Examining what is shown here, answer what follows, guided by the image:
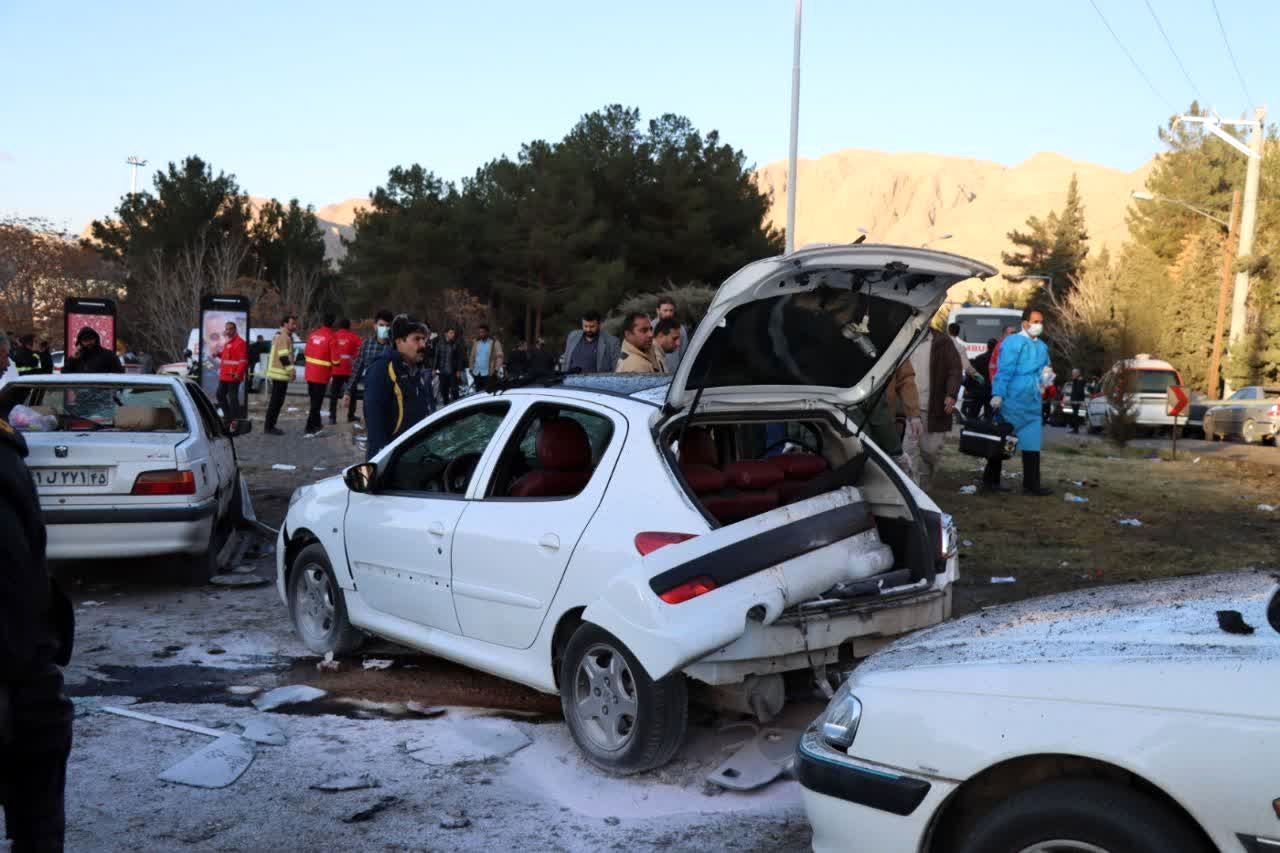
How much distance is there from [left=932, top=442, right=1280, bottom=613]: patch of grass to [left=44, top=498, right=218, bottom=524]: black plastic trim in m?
4.97

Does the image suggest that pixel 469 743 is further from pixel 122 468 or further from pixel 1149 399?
pixel 1149 399

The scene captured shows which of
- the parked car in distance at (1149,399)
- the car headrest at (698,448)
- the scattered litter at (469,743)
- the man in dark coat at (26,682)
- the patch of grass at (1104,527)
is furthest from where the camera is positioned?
the parked car in distance at (1149,399)

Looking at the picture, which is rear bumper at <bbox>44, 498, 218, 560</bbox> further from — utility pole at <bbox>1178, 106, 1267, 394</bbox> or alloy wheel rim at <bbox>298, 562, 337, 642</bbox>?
utility pole at <bbox>1178, 106, 1267, 394</bbox>

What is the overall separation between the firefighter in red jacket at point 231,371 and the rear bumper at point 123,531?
34.6 ft

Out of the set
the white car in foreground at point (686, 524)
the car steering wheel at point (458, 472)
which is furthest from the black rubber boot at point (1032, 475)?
the car steering wheel at point (458, 472)

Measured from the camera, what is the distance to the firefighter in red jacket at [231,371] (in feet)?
59.3

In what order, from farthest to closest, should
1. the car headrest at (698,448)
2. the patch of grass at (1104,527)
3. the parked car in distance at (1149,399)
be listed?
the parked car in distance at (1149,399) → the patch of grass at (1104,527) → the car headrest at (698,448)

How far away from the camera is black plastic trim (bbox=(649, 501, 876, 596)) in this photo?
4422 mm

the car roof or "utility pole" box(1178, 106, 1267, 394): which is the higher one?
"utility pole" box(1178, 106, 1267, 394)

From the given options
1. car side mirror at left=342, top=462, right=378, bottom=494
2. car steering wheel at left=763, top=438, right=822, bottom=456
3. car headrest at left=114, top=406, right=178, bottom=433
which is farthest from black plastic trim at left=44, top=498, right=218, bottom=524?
car steering wheel at left=763, top=438, right=822, bottom=456

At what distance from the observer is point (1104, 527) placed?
35.4 ft

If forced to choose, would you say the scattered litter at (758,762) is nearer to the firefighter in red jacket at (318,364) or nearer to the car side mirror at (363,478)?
the car side mirror at (363,478)

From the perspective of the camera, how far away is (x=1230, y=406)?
26031mm

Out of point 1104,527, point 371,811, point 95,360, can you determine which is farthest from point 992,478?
point 371,811
